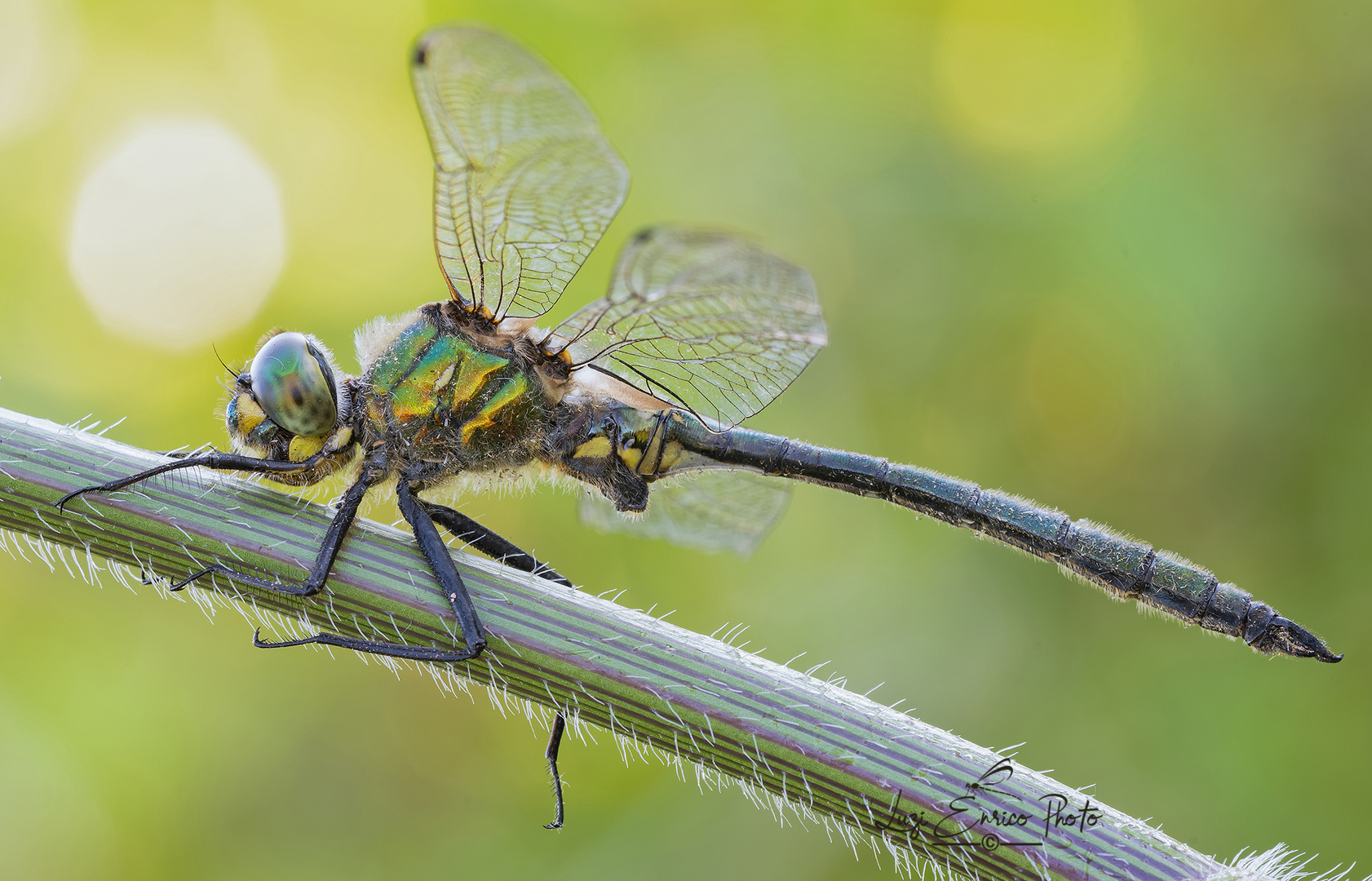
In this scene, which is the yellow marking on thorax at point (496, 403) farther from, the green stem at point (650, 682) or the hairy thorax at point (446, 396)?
the green stem at point (650, 682)

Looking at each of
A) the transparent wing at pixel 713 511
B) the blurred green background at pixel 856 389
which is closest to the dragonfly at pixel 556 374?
the transparent wing at pixel 713 511

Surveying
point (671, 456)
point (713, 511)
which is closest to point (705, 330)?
point (671, 456)

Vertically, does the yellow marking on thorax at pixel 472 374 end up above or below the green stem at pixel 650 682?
above

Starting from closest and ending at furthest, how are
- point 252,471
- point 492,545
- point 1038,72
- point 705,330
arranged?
point 252,471, point 492,545, point 705,330, point 1038,72

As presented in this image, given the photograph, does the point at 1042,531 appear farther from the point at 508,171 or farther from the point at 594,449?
the point at 508,171

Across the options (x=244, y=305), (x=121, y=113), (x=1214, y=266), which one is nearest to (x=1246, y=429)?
(x=1214, y=266)

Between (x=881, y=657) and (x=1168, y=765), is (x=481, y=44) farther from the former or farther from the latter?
(x=1168, y=765)

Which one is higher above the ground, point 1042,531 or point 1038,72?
point 1038,72
